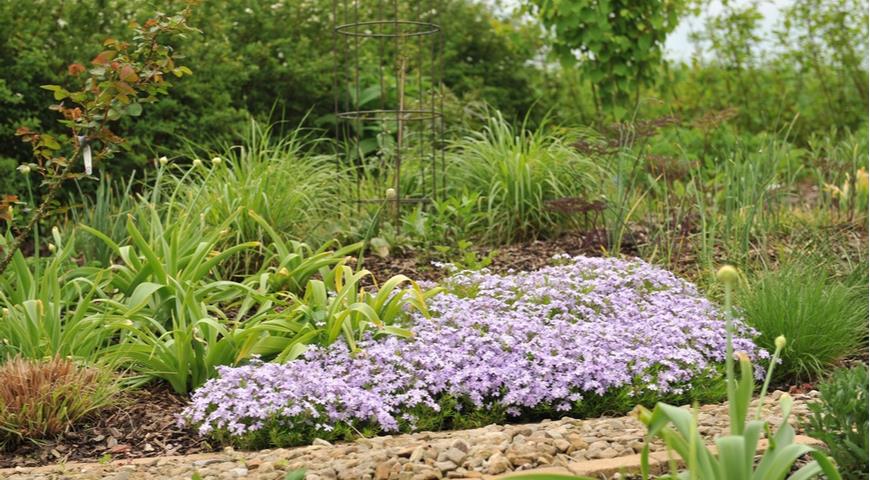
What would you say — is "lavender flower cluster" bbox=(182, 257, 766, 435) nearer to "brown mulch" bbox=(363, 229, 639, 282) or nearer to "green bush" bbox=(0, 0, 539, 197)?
"brown mulch" bbox=(363, 229, 639, 282)

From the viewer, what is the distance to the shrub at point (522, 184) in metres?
6.73

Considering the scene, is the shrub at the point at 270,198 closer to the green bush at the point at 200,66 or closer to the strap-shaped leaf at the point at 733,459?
the green bush at the point at 200,66

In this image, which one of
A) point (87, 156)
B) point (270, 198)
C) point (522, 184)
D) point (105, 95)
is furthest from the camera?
point (522, 184)

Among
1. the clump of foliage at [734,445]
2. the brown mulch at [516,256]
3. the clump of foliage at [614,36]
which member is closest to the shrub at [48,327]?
the brown mulch at [516,256]

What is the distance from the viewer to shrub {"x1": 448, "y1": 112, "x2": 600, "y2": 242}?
6730mm

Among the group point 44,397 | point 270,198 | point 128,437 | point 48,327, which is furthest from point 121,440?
point 270,198

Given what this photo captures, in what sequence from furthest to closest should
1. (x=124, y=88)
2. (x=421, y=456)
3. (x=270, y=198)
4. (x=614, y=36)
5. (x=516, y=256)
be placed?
(x=614, y=36)
(x=516, y=256)
(x=270, y=198)
(x=124, y=88)
(x=421, y=456)

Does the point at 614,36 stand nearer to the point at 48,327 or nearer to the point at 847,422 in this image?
the point at 48,327

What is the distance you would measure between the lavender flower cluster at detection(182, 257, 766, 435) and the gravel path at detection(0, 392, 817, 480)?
17 centimetres

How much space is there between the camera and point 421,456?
10.6 feet

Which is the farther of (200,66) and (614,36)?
(614,36)

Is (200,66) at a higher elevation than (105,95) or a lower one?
higher

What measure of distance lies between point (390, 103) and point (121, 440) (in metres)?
5.54

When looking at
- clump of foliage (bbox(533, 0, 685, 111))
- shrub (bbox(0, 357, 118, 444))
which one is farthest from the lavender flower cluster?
clump of foliage (bbox(533, 0, 685, 111))
